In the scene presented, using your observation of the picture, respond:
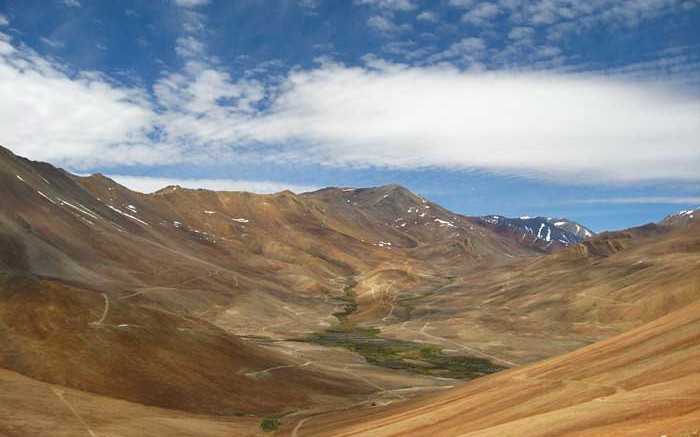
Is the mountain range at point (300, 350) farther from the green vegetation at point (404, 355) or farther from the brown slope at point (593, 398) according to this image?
the green vegetation at point (404, 355)

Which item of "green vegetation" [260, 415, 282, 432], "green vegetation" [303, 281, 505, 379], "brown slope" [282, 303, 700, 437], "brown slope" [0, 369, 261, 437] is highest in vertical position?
"brown slope" [282, 303, 700, 437]

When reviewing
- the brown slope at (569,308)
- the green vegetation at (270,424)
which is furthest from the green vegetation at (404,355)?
the green vegetation at (270,424)

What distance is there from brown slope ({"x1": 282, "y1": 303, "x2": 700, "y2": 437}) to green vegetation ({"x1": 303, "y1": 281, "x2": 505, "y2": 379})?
56.5m

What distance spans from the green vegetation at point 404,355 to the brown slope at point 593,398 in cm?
5652

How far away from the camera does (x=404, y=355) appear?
383ft

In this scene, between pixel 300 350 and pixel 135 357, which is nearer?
pixel 135 357

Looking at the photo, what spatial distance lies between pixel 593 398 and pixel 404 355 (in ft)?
303

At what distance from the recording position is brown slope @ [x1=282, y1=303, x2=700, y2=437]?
21.4m

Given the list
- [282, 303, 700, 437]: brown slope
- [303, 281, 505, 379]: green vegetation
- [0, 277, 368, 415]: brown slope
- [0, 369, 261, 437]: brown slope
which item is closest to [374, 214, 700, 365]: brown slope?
[303, 281, 505, 379]: green vegetation

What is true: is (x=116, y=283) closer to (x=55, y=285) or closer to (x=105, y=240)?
(x=105, y=240)

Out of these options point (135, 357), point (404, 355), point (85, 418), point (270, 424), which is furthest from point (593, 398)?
point (404, 355)

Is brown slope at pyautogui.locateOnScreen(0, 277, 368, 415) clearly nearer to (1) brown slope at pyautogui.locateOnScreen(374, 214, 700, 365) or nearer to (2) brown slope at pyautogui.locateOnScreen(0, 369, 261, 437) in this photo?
(2) brown slope at pyautogui.locateOnScreen(0, 369, 261, 437)

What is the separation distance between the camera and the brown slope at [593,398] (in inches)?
843

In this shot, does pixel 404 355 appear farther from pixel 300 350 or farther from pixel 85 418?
pixel 85 418
